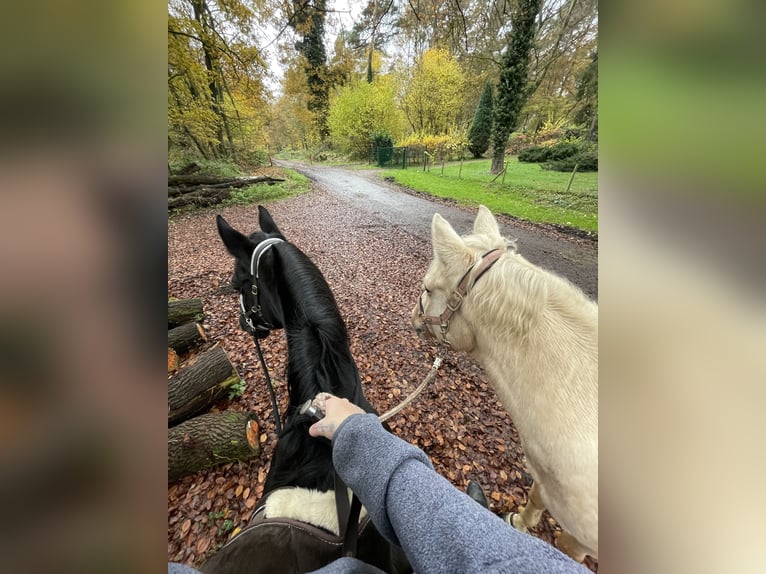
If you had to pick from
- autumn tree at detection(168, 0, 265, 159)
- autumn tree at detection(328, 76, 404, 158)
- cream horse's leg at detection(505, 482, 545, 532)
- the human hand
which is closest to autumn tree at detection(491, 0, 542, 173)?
autumn tree at detection(328, 76, 404, 158)

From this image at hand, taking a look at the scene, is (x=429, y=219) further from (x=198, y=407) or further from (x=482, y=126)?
(x=198, y=407)

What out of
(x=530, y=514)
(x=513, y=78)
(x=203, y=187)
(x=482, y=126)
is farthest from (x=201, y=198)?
(x=530, y=514)

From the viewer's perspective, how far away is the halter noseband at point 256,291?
1412 mm

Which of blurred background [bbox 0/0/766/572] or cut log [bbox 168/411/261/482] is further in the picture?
cut log [bbox 168/411/261/482]

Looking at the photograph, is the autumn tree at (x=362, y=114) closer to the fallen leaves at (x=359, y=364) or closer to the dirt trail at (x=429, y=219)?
the dirt trail at (x=429, y=219)

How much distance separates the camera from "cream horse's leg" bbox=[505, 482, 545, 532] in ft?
4.67

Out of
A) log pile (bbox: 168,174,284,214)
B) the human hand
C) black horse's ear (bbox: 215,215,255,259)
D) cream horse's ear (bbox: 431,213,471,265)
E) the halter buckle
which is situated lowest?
the human hand

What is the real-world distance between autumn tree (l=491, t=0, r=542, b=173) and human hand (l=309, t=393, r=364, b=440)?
147cm

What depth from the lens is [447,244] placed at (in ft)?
3.83

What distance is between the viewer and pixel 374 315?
2422 millimetres

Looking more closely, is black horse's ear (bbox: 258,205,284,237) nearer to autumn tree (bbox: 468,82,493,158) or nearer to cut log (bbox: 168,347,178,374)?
cut log (bbox: 168,347,178,374)

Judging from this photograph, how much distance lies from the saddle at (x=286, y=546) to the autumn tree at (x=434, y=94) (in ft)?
6.13

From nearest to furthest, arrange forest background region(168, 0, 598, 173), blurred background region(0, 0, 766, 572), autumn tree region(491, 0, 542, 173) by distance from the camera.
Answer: blurred background region(0, 0, 766, 572) < forest background region(168, 0, 598, 173) < autumn tree region(491, 0, 542, 173)
